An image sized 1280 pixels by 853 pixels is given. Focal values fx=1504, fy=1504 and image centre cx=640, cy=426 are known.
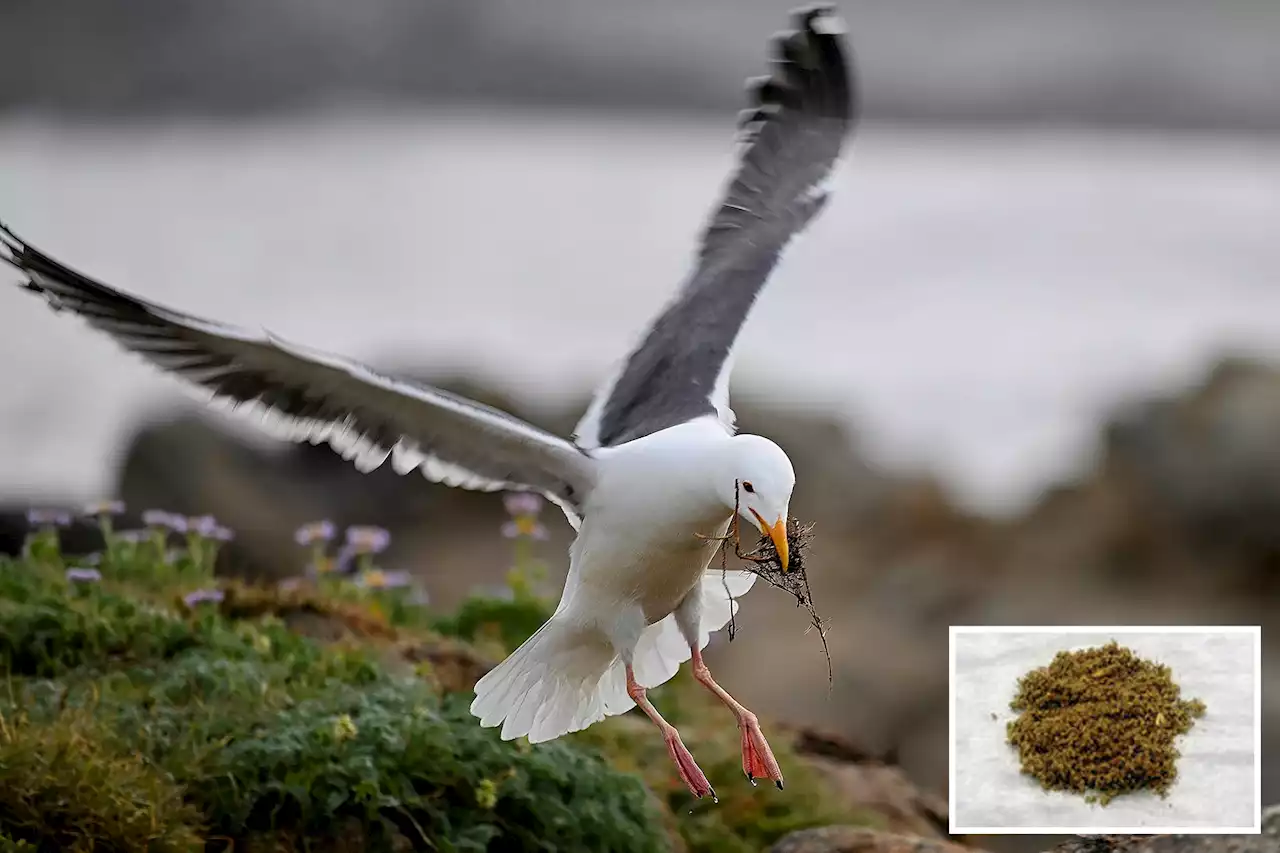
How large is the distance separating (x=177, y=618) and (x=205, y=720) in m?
0.59

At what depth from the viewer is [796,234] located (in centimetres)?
350

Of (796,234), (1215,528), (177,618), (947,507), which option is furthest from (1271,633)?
(177,618)

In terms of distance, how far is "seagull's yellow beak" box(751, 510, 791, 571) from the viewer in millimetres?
2465

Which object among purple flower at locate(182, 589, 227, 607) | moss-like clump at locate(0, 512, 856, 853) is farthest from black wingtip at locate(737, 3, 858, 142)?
purple flower at locate(182, 589, 227, 607)

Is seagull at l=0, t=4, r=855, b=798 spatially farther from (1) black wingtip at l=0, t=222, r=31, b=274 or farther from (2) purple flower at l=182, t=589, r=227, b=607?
Result: (2) purple flower at l=182, t=589, r=227, b=607

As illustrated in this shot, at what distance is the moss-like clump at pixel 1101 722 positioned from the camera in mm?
3229

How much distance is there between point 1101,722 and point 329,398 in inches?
71.1

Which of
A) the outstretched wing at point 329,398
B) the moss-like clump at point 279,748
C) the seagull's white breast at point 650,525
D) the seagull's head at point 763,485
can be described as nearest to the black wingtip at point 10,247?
the outstretched wing at point 329,398

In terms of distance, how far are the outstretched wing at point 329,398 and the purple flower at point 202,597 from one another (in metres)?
0.98

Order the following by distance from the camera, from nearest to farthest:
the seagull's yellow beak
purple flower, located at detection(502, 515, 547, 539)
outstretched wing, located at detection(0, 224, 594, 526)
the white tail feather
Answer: the seagull's yellow beak, outstretched wing, located at detection(0, 224, 594, 526), the white tail feather, purple flower, located at detection(502, 515, 547, 539)

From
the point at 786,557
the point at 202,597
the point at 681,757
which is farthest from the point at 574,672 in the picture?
the point at 202,597

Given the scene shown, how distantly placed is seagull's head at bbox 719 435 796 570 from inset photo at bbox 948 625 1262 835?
44.0 inches

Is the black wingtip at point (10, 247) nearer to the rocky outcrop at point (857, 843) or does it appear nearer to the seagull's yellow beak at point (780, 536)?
the seagull's yellow beak at point (780, 536)

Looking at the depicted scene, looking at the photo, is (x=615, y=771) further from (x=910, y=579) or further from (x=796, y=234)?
(x=910, y=579)
